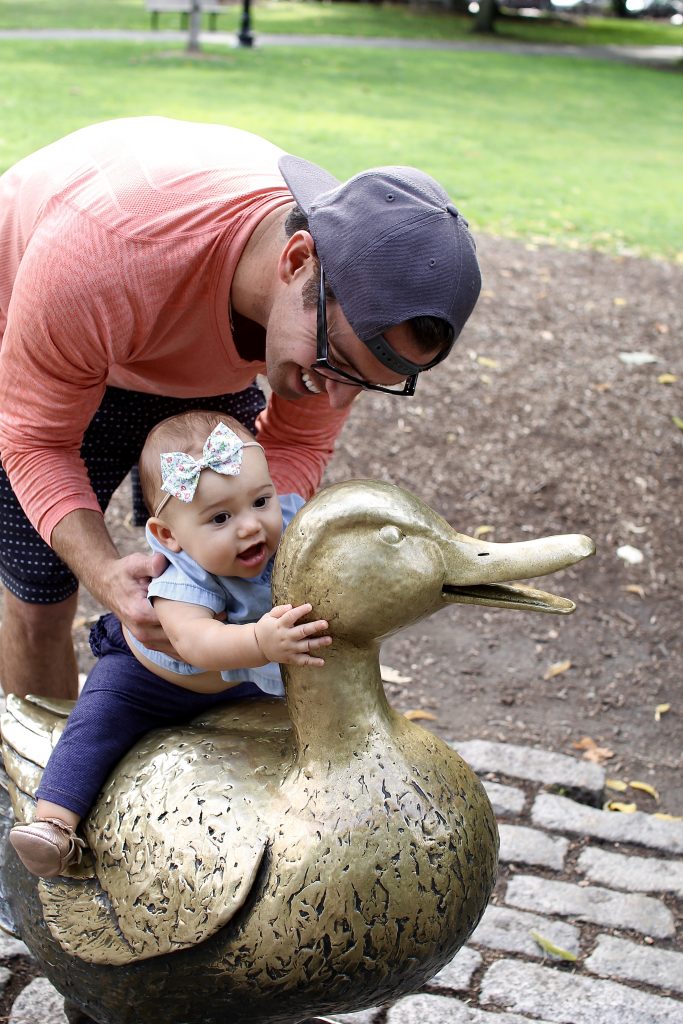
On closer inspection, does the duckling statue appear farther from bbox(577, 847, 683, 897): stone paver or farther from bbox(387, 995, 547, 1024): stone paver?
bbox(577, 847, 683, 897): stone paver

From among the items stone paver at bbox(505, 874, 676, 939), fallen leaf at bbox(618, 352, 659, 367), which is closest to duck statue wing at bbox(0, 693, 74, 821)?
stone paver at bbox(505, 874, 676, 939)

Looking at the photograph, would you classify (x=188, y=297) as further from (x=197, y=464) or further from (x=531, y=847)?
(x=531, y=847)

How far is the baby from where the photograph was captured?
2.04 meters

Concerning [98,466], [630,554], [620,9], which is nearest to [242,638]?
[98,466]

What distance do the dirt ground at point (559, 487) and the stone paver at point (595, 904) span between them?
0.59 metres

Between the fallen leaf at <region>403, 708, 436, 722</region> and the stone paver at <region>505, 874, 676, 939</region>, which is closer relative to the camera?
the stone paver at <region>505, 874, 676, 939</region>

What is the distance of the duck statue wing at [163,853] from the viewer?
79.9 inches

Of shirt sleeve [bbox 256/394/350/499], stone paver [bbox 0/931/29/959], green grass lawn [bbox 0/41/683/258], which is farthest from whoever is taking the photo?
green grass lawn [bbox 0/41/683/258]

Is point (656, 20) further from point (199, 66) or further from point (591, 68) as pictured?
point (199, 66)

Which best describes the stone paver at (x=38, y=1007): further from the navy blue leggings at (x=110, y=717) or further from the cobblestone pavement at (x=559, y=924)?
the navy blue leggings at (x=110, y=717)

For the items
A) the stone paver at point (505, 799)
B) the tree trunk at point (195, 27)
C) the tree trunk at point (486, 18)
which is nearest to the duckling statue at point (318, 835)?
the stone paver at point (505, 799)

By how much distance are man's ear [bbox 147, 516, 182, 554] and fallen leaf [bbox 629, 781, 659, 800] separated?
2301mm

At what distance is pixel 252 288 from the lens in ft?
7.91

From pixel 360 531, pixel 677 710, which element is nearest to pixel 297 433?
pixel 360 531
